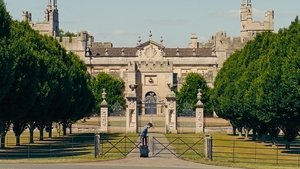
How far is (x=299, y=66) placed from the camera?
56.1 meters

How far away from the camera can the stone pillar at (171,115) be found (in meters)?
96.4

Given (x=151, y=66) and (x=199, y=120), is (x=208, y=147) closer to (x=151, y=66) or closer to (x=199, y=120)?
(x=199, y=120)

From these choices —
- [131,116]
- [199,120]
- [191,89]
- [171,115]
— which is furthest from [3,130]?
[191,89]

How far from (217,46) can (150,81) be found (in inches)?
1075

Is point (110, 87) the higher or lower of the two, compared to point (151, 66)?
lower

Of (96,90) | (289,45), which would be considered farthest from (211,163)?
(96,90)

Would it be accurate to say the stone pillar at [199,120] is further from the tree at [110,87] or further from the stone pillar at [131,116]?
the tree at [110,87]

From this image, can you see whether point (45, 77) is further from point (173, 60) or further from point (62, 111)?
point (173, 60)

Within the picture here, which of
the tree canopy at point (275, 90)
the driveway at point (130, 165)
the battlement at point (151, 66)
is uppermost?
the battlement at point (151, 66)

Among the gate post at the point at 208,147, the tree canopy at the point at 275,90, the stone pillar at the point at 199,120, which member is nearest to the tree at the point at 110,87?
the stone pillar at the point at 199,120

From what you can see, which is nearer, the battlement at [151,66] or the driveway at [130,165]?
the driveway at [130,165]

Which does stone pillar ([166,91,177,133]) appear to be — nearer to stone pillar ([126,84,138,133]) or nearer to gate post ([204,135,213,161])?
stone pillar ([126,84,138,133])

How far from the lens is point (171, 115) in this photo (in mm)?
97125

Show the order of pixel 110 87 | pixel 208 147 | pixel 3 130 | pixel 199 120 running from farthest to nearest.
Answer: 1. pixel 110 87
2. pixel 199 120
3. pixel 3 130
4. pixel 208 147
